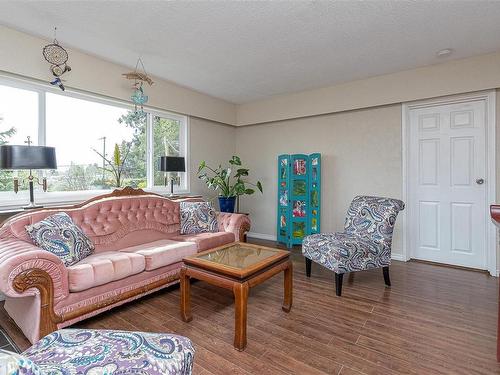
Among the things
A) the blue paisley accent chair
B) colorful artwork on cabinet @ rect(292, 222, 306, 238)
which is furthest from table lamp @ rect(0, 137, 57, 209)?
colorful artwork on cabinet @ rect(292, 222, 306, 238)

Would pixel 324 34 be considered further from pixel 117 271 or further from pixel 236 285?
pixel 117 271

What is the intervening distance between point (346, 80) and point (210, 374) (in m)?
3.86

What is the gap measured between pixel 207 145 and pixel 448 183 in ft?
11.8

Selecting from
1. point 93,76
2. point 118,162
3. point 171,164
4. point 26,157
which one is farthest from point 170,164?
point 26,157

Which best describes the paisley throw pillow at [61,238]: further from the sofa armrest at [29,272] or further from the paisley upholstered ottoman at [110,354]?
the paisley upholstered ottoman at [110,354]

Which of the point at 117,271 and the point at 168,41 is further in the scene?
the point at 168,41

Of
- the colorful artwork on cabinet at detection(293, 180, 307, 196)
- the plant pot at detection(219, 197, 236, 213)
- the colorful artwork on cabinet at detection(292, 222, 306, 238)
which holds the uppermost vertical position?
the colorful artwork on cabinet at detection(293, 180, 307, 196)

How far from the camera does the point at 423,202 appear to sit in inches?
143

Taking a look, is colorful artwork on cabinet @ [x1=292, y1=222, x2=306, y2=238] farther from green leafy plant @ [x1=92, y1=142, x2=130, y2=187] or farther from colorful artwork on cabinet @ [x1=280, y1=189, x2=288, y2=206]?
green leafy plant @ [x1=92, y1=142, x2=130, y2=187]

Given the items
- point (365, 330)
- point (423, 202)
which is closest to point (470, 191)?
point (423, 202)

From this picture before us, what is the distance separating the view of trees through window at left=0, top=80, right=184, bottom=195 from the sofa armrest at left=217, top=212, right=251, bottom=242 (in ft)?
3.96

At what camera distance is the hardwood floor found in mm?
1667

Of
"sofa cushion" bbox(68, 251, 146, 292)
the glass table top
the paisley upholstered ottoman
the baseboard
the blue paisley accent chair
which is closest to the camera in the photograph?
the paisley upholstered ottoman

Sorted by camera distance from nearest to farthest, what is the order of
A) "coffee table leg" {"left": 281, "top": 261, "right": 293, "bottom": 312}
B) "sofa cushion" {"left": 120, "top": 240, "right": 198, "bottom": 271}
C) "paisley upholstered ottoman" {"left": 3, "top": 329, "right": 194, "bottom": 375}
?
"paisley upholstered ottoman" {"left": 3, "top": 329, "right": 194, "bottom": 375}, "coffee table leg" {"left": 281, "top": 261, "right": 293, "bottom": 312}, "sofa cushion" {"left": 120, "top": 240, "right": 198, "bottom": 271}
